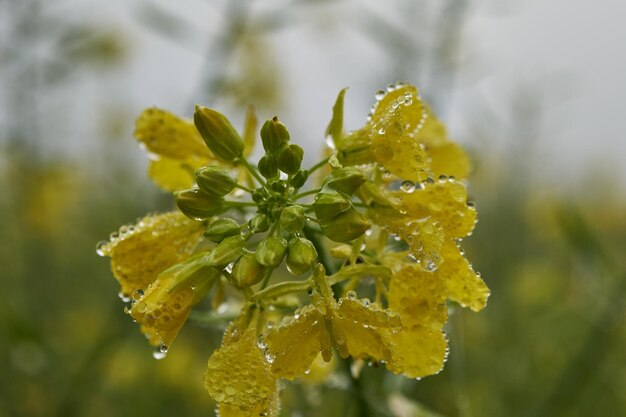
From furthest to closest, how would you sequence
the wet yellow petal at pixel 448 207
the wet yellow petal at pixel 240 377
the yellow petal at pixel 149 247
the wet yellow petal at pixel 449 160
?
the wet yellow petal at pixel 449 160, the yellow petal at pixel 149 247, the wet yellow petal at pixel 448 207, the wet yellow petal at pixel 240 377

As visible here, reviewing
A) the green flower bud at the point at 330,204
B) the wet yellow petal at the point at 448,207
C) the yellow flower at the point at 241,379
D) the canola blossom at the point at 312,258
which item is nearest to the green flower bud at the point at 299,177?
the canola blossom at the point at 312,258

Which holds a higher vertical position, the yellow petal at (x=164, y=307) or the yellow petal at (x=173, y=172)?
the yellow petal at (x=173, y=172)

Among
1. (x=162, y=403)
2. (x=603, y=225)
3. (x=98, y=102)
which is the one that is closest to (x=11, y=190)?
(x=162, y=403)

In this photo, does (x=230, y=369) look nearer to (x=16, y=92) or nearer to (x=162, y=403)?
(x=162, y=403)

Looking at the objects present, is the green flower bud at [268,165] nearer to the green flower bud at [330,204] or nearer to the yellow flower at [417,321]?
the green flower bud at [330,204]

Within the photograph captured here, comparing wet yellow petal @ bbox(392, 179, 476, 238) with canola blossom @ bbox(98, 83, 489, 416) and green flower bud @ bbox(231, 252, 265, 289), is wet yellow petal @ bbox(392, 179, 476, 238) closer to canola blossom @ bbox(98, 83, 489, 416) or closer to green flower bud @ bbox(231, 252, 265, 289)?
canola blossom @ bbox(98, 83, 489, 416)

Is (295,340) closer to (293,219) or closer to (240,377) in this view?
(240,377)
